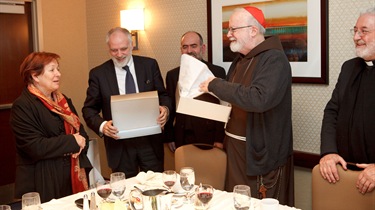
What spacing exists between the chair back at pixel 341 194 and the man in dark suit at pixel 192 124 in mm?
1052

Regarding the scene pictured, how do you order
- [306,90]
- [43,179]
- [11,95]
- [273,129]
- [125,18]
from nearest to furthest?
[273,129]
[43,179]
[306,90]
[125,18]
[11,95]

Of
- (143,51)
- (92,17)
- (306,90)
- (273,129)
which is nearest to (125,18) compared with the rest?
(143,51)

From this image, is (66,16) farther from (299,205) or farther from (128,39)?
(299,205)

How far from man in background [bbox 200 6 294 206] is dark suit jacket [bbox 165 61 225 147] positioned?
604 mm

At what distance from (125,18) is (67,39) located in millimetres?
1029

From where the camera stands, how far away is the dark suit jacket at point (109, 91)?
322 cm

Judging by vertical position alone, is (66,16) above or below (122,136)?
above

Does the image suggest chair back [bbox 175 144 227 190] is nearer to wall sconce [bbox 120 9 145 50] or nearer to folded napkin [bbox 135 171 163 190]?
folded napkin [bbox 135 171 163 190]

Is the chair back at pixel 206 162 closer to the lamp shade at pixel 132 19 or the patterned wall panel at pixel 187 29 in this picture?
the patterned wall panel at pixel 187 29

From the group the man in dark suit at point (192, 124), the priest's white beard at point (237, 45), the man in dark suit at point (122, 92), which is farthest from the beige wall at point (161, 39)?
the man in dark suit at point (122, 92)

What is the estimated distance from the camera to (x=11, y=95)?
15.6 feet

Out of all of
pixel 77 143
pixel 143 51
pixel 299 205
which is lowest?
pixel 299 205

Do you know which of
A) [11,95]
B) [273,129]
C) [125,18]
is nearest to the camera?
[273,129]

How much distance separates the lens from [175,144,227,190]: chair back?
2648mm
